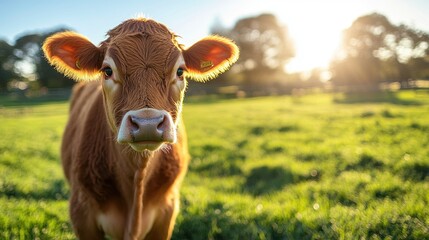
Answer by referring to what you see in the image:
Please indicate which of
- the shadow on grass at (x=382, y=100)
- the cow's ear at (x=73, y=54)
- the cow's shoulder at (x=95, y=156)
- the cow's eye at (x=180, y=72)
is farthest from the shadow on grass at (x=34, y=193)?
the shadow on grass at (x=382, y=100)

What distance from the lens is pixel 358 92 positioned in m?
38.2

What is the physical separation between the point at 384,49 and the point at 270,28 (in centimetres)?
2066

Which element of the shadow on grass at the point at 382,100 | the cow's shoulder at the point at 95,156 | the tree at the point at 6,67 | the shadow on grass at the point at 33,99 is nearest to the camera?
the cow's shoulder at the point at 95,156

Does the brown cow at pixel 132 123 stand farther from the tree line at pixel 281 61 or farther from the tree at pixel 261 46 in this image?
the tree at pixel 261 46

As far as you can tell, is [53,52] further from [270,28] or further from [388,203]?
[270,28]

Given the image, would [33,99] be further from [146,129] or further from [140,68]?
[146,129]

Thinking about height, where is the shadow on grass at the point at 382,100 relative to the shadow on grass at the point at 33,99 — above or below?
below

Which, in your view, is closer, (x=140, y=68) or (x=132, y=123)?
Answer: (x=132, y=123)

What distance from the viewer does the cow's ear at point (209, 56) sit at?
306 cm

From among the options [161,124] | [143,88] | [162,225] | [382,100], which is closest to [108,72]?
[143,88]

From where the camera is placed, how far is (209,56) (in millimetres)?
3150

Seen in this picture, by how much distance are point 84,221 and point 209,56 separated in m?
1.76

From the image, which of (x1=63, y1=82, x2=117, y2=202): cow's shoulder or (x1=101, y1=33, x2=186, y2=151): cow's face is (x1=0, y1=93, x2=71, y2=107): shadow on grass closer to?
(x1=63, y1=82, x2=117, y2=202): cow's shoulder

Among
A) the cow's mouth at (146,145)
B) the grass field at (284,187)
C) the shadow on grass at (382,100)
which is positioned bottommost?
the shadow on grass at (382,100)
